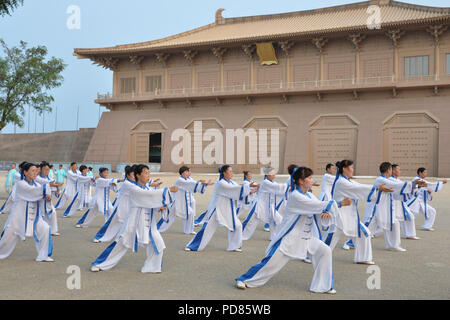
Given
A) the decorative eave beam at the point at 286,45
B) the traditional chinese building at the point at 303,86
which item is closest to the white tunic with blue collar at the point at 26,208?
the traditional chinese building at the point at 303,86

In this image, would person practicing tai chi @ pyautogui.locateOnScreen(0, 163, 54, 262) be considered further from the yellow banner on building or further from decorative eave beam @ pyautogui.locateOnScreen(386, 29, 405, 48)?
decorative eave beam @ pyautogui.locateOnScreen(386, 29, 405, 48)

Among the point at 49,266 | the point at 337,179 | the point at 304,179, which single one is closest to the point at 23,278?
the point at 49,266

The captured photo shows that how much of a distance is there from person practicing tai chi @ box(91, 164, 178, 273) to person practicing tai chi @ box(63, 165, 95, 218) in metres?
6.08

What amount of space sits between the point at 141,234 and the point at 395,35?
23101 mm

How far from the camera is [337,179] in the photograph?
579cm

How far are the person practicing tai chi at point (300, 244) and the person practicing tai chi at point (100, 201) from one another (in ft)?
19.3

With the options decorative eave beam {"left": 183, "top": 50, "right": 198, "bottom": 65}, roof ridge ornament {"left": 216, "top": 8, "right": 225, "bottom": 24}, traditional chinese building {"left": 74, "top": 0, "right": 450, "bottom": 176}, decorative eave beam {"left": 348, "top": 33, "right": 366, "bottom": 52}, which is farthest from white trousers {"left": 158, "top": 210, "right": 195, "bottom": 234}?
roof ridge ornament {"left": 216, "top": 8, "right": 225, "bottom": 24}

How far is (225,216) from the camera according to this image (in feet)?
23.0

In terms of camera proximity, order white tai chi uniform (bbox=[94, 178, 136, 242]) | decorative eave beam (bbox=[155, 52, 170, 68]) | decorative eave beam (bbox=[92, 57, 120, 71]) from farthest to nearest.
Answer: decorative eave beam (bbox=[92, 57, 120, 71])
decorative eave beam (bbox=[155, 52, 170, 68])
white tai chi uniform (bbox=[94, 178, 136, 242])

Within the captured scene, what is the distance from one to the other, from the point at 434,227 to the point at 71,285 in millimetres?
7886

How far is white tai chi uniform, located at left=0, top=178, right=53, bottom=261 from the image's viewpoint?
5.92m

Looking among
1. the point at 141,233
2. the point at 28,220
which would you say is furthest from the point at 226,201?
the point at 28,220

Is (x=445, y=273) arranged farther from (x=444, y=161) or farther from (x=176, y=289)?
(x=444, y=161)

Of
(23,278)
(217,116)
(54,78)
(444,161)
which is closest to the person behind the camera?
(23,278)
